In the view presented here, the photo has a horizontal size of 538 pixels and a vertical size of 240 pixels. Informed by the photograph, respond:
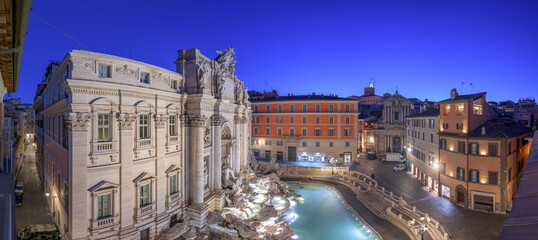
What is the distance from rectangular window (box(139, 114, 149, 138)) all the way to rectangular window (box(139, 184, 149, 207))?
124 inches

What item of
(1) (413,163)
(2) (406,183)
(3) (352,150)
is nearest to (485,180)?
(2) (406,183)

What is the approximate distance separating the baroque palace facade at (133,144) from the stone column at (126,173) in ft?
0.18

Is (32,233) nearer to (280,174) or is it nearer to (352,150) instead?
(280,174)

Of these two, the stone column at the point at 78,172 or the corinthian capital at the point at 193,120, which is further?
the corinthian capital at the point at 193,120

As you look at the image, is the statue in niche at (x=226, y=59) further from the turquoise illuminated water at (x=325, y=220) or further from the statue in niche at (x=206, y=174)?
the turquoise illuminated water at (x=325, y=220)

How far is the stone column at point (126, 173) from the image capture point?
531 inches

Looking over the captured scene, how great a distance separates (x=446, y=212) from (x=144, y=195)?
24099 mm

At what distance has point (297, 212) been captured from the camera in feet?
78.0

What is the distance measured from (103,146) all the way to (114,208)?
139 inches

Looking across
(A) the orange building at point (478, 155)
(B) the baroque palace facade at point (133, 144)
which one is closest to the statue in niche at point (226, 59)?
(B) the baroque palace facade at point (133, 144)

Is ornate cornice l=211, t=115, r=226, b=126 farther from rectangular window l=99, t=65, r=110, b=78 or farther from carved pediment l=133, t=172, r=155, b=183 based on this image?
rectangular window l=99, t=65, r=110, b=78

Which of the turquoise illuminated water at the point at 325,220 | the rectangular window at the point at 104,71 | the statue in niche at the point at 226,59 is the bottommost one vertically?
the turquoise illuminated water at the point at 325,220

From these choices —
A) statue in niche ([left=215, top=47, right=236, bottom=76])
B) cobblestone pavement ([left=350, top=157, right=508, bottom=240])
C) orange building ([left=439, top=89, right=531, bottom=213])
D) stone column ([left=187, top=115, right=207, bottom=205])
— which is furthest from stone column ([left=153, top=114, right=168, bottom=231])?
orange building ([left=439, top=89, right=531, bottom=213])

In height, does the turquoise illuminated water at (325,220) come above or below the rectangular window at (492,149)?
below
